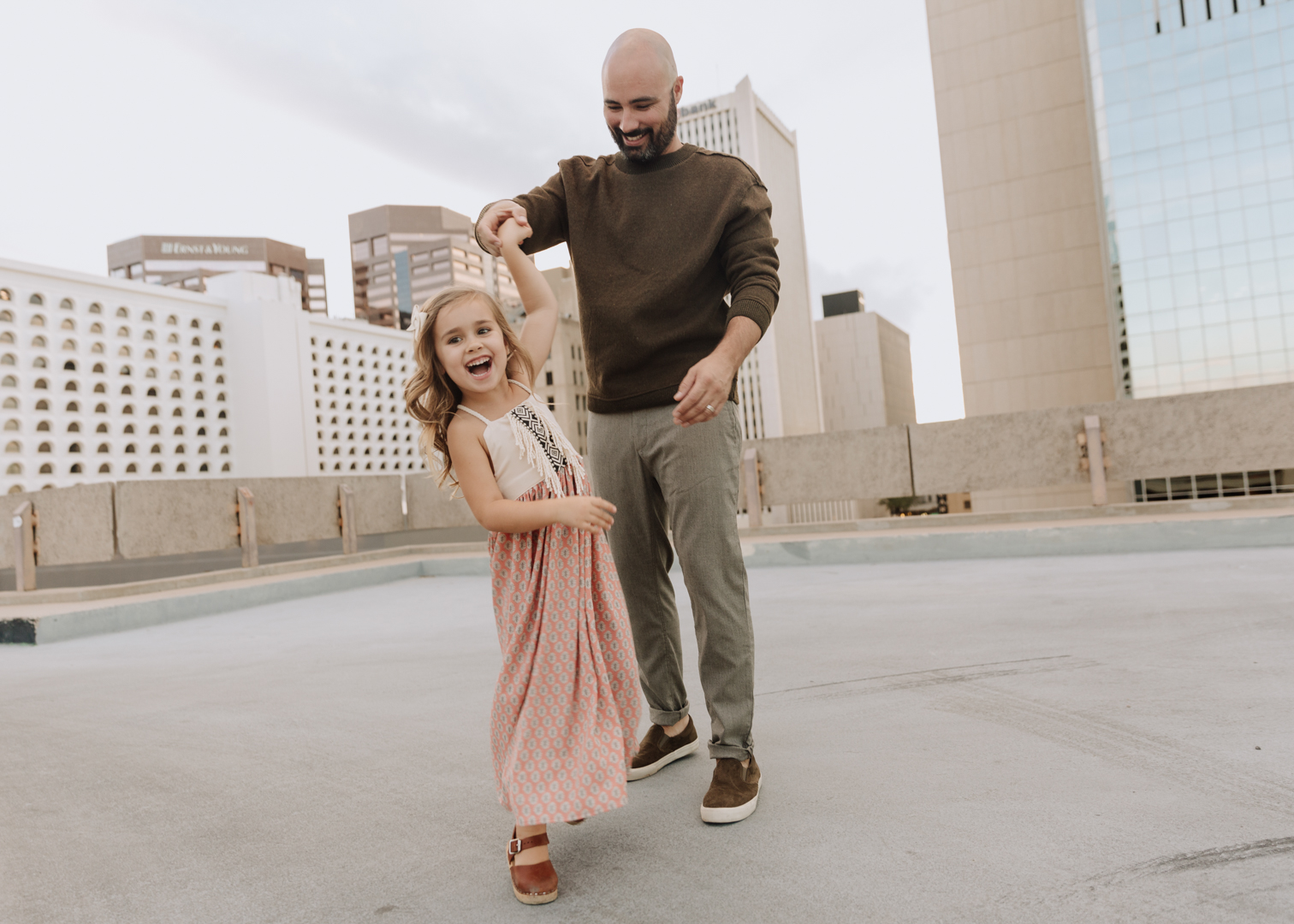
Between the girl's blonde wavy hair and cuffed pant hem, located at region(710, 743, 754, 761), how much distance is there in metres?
0.85

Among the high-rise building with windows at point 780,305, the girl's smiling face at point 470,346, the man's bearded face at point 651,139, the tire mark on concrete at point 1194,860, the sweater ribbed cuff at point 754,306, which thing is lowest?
the tire mark on concrete at point 1194,860

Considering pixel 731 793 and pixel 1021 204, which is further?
pixel 1021 204

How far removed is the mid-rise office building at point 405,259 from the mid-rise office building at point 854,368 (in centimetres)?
5298

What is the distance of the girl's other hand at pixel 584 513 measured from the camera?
1511 millimetres

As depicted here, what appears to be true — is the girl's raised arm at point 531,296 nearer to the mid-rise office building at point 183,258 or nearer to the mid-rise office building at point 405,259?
the mid-rise office building at point 183,258

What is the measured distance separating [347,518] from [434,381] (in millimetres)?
7986

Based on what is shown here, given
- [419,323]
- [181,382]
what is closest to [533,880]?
[419,323]

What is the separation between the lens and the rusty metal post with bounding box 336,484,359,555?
9141 mm

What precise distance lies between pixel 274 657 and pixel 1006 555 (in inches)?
204

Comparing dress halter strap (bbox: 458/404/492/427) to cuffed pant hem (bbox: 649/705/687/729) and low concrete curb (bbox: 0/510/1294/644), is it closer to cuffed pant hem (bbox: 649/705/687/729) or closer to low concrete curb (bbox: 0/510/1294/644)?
cuffed pant hem (bbox: 649/705/687/729)

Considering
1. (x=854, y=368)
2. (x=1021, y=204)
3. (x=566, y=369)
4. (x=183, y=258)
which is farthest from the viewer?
(x=854, y=368)

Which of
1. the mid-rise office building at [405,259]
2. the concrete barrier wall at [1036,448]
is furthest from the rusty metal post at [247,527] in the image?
the mid-rise office building at [405,259]

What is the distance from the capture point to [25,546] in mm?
6660

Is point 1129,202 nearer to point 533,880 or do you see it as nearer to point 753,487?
point 753,487
